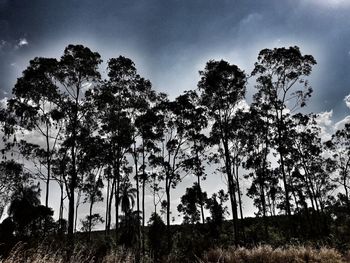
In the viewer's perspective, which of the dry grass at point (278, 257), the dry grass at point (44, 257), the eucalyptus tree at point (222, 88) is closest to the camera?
the dry grass at point (44, 257)

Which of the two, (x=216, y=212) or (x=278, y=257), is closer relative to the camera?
(x=278, y=257)

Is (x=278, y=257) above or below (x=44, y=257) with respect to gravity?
below

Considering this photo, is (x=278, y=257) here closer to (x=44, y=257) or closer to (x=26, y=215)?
(x=44, y=257)

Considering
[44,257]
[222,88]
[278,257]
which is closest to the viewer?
[44,257]

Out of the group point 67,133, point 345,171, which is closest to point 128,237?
point 67,133

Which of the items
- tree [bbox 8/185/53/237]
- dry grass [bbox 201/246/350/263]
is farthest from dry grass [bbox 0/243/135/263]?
tree [bbox 8/185/53/237]

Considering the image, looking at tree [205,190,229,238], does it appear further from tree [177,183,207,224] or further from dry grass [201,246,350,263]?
dry grass [201,246,350,263]

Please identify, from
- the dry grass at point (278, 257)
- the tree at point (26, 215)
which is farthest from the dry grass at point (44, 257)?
the tree at point (26, 215)

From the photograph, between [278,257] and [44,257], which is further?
[278,257]

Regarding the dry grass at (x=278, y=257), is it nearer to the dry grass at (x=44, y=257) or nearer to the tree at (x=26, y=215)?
the dry grass at (x=44, y=257)

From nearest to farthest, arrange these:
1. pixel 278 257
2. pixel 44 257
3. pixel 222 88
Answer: pixel 44 257 < pixel 278 257 < pixel 222 88

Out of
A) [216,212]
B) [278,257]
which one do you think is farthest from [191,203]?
[278,257]

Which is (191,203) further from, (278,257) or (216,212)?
(278,257)

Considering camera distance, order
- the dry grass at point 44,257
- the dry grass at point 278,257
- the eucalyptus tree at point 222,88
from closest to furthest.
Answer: the dry grass at point 44,257 < the dry grass at point 278,257 < the eucalyptus tree at point 222,88
